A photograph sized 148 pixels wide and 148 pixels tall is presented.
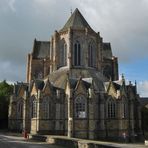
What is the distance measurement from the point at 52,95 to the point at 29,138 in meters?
8.99

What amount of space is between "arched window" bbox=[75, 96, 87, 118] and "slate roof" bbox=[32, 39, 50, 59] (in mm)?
22307

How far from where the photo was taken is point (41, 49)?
7162 cm

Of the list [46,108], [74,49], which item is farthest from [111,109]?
[74,49]

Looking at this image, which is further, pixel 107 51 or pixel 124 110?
pixel 107 51

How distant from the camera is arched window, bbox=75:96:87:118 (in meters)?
49.5

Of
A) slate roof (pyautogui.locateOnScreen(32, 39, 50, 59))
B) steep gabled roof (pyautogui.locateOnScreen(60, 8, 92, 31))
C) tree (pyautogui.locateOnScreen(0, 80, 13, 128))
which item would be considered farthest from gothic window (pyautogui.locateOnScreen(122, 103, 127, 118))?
slate roof (pyautogui.locateOnScreen(32, 39, 50, 59))

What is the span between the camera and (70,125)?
48.2 m

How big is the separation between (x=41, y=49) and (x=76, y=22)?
11080 millimetres

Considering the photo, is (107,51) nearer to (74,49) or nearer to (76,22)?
(76,22)

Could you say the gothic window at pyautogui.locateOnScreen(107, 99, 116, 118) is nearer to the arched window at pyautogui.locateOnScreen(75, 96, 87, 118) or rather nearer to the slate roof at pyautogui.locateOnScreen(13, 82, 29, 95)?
the arched window at pyautogui.locateOnScreen(75, 96, 87, 118)

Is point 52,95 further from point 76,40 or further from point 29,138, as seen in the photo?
point 76,40

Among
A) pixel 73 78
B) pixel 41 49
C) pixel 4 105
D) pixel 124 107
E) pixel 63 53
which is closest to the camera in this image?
pixel 124 107

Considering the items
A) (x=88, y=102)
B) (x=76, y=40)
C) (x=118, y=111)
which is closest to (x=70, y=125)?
(x=88, y=102)

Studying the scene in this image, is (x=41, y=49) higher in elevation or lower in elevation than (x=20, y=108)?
higher
